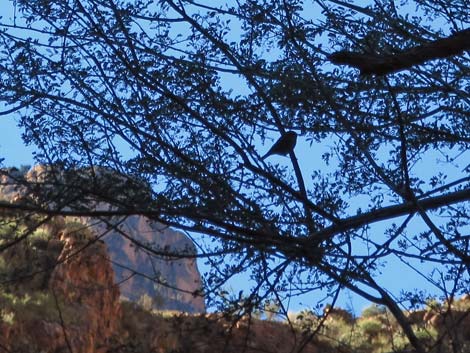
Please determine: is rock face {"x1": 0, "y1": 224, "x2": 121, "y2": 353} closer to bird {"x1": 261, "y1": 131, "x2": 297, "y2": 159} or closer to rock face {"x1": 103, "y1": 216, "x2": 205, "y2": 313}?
rock face {"x1": 103, "y1": 216, "x2": 205, "y2": 313}

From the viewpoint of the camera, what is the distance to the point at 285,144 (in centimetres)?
501

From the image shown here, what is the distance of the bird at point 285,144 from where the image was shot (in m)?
4.98

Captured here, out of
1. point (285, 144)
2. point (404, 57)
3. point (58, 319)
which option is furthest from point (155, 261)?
point (58, 319)

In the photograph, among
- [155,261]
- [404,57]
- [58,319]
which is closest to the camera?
[404,57]

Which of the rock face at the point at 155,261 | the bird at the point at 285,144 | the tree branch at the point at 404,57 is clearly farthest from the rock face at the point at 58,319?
the tree branch at the point at 404,57

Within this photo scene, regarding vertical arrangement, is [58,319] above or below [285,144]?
above

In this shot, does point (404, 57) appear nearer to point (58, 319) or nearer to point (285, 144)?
point (285, 144)

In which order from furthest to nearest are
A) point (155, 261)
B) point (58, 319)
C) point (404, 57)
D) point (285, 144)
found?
1. point (58, 319)
2. point (155, 261)
3. point (285, 144)
4. point (404, 57)

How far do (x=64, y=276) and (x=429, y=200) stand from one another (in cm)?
737

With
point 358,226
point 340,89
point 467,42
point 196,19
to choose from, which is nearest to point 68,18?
point 196,19

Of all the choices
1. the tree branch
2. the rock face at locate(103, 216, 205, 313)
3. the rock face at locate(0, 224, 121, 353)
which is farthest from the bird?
the rock face at locate(0, 224, 121, 353)

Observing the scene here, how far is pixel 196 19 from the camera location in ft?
16.6

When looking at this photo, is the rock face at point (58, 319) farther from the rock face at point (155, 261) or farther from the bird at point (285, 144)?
the bird at point (285, 144)

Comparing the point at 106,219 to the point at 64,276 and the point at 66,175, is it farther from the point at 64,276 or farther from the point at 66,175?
the point at 64,276
